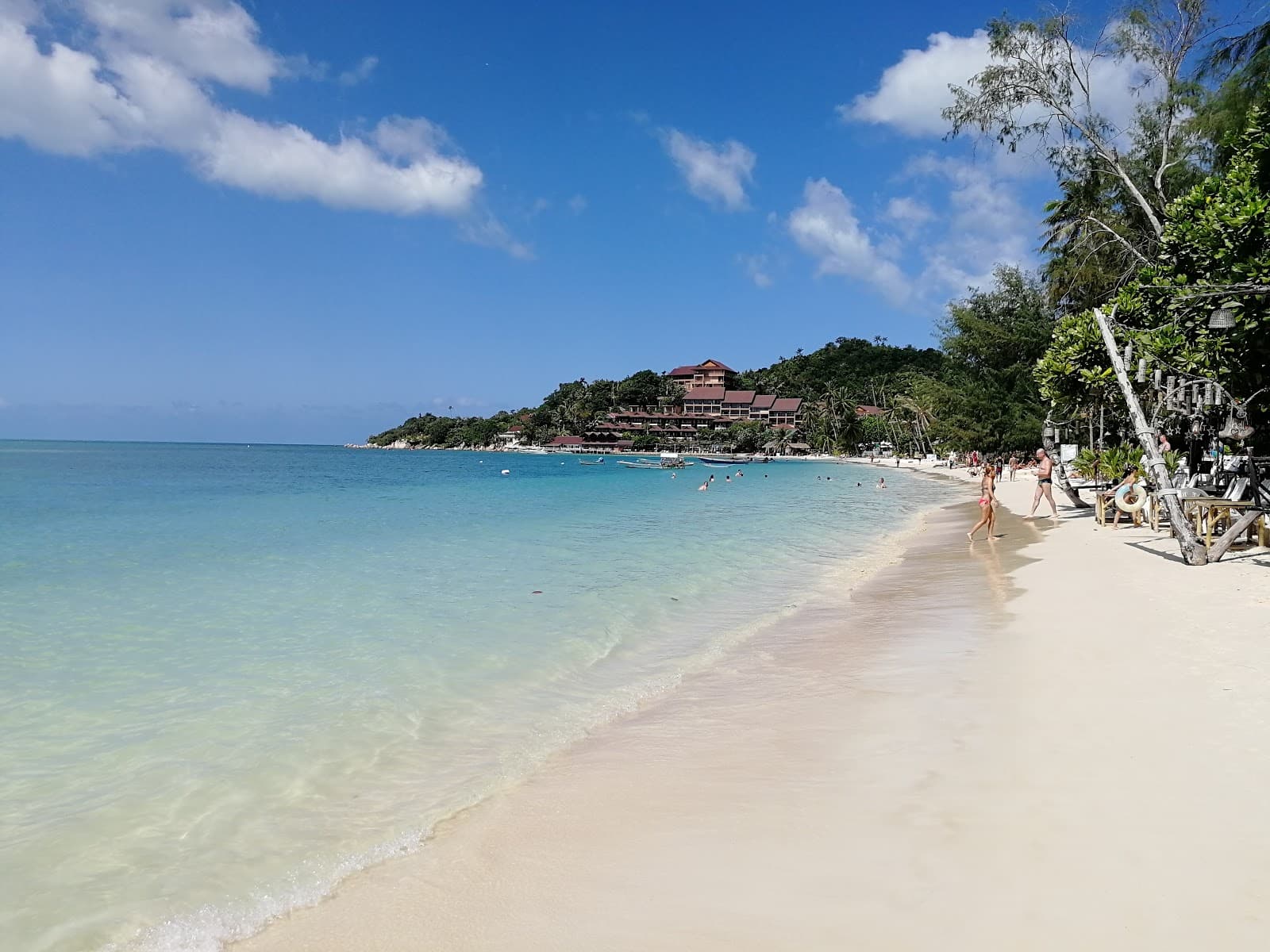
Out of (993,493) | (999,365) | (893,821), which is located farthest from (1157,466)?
(999,365)

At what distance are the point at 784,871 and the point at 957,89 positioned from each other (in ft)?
65.6

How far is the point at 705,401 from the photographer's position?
12862 centimetres

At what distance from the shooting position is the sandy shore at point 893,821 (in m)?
2.90

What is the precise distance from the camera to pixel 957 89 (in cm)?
1822

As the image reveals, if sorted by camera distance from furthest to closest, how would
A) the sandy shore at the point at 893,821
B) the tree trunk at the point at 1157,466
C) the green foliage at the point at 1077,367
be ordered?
the green foliage at the point at 1077,367 < the tree trunk at the point at 1157,466 < the sandy shore at the point at 893,821

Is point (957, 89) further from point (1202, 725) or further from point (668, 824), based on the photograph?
point (668, 824)

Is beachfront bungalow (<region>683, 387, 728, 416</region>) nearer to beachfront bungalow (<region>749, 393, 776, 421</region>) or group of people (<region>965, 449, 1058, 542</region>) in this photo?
beachfront bungalow (<region>749, 393, 776, 421</region>)

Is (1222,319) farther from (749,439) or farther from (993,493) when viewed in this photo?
(749,439)

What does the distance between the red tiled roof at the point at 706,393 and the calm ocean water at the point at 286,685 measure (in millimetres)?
110588

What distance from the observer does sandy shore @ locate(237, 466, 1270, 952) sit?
9.50ft

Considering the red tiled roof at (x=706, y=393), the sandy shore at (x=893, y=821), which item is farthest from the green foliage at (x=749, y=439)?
the sandy shore at (x=893, y=821)

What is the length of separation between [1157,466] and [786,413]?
111m

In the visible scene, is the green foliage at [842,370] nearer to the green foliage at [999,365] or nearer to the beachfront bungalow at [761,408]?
the beachfront bungalow at [761,408]

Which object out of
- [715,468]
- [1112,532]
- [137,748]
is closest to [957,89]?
[1112,532]
